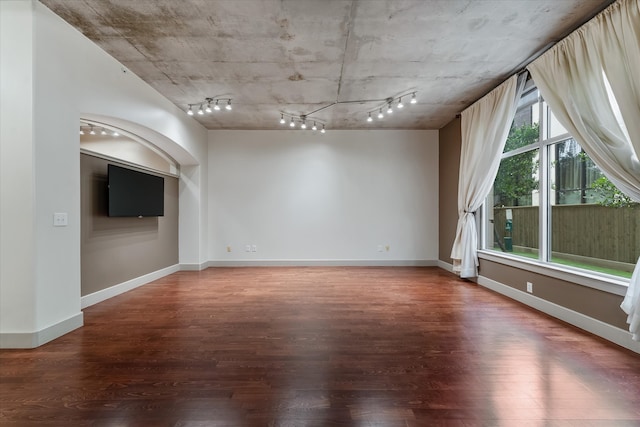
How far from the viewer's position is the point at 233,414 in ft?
5.45

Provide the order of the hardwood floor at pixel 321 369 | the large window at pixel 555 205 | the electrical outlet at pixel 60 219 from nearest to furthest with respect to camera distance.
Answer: the hardwood floor at pixel 321 369 → the electrical outlet at pixel 60 219 → the large window at pixel 555 205

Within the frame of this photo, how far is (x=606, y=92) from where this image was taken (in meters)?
2.57

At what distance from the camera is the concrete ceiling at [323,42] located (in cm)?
265

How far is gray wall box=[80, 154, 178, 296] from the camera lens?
11.8 ft

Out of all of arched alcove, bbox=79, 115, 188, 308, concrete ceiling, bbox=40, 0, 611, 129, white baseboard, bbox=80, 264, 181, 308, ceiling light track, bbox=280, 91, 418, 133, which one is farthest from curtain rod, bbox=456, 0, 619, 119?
white baseboard, bbox=80, 264, 181, 308

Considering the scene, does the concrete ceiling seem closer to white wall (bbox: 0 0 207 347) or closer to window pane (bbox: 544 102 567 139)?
white wall (bbox: 0 0 207 347)

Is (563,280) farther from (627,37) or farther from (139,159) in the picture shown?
(139,159)

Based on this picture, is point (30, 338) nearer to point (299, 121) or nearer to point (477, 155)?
point (299, 121)

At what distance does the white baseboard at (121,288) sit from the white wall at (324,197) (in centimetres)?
129

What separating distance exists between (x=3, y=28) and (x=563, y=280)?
6.07 m

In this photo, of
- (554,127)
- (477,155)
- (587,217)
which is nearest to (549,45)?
(554,127)

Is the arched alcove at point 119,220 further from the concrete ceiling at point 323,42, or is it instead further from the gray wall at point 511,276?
the gray wall at point 511,276

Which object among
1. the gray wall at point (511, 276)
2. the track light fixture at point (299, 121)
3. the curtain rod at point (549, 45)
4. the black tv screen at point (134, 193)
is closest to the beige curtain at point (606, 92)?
the curtain rod at point (549, 45)

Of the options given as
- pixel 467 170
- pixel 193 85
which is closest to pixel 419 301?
pixel 467 170
